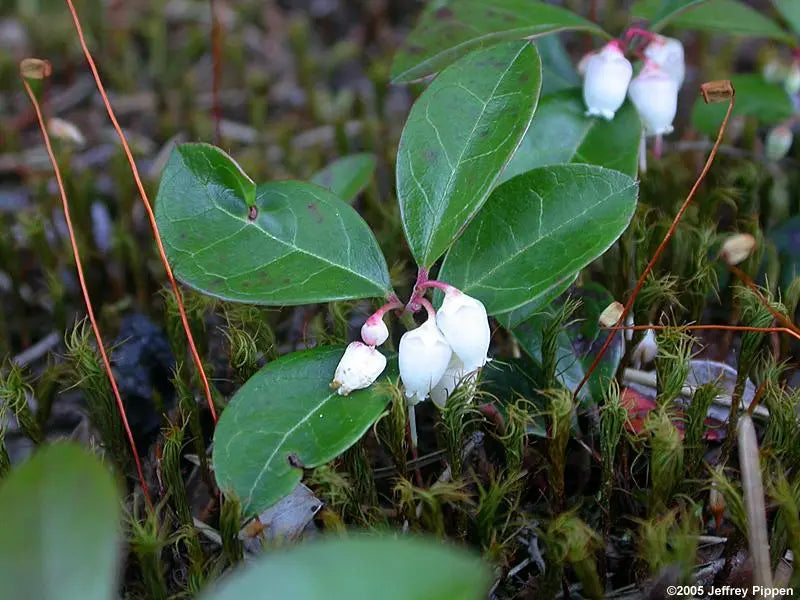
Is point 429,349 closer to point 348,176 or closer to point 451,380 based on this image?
point 451,380

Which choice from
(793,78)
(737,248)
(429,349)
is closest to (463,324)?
(429,349)

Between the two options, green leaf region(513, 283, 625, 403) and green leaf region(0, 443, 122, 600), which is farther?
green leaf region(513, 283, 625, 403)

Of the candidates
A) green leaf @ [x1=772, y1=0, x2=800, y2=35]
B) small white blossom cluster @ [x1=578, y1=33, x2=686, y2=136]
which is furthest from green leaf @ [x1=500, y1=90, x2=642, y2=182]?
green leaf @ [x1=772, y1=0, x2=800, y2=35]

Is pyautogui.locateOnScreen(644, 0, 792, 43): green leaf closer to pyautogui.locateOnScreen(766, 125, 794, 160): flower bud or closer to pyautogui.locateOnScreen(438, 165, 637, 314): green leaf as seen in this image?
pyautogui.locateOnScreen(766, 125, 794, 160): flower bud

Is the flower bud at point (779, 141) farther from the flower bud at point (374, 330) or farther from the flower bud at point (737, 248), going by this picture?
the flower bud at point (374, 330)

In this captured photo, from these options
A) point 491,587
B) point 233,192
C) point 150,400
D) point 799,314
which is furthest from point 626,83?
point 150,400

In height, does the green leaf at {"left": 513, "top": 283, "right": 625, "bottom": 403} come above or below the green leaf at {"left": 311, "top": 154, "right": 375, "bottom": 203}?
below

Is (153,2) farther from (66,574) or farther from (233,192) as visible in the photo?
(66,574)

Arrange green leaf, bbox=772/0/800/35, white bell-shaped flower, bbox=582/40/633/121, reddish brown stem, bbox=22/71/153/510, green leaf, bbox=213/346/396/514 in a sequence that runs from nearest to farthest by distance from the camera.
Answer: green leaf, bbox=213/346/396/514, reddish brown stem, bbox=22/71/153/510, white bell-shaped flower, bbox=582/40/633/121, green leaf, bbox=772/0/800/35
